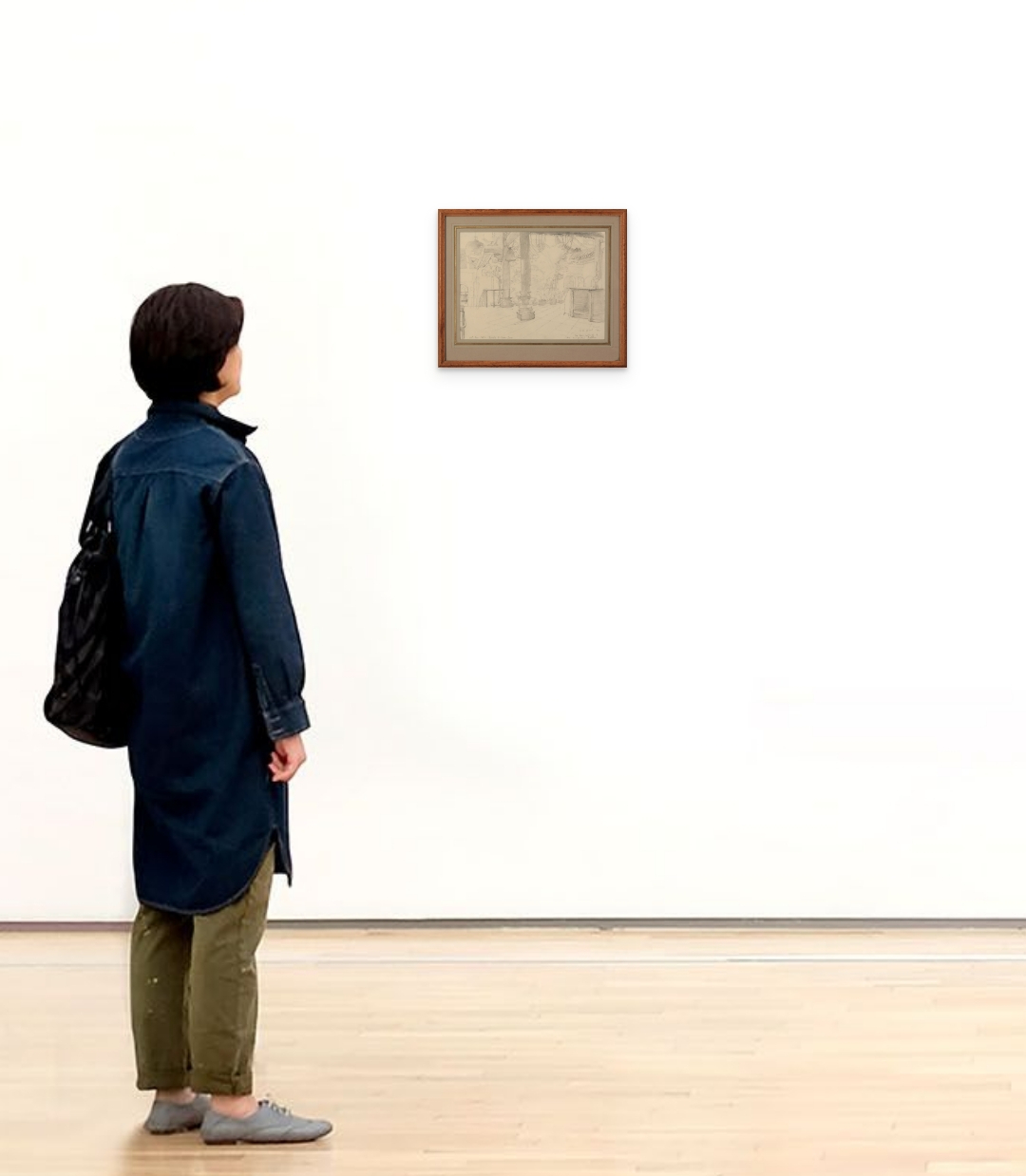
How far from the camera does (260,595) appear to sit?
9.84 ft

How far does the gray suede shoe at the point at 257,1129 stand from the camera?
308 centimetres

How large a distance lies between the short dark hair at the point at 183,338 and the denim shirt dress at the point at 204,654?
0.06 meters

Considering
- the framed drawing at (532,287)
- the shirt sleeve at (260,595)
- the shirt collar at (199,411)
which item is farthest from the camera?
the framed drawing at (532,287)

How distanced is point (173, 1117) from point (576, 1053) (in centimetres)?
68

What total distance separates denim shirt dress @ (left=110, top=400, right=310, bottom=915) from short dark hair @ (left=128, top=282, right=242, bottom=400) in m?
0.06

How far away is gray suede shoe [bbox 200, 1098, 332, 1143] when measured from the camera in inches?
121

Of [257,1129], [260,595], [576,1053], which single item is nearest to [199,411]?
[260,595]

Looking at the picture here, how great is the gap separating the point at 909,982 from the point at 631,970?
0.50m

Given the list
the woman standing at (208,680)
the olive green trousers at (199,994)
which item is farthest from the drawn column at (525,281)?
the olive green trousers at (199,994)

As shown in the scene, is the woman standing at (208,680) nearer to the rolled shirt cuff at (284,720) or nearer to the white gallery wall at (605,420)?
the rolled shirt cuff at (284,720)

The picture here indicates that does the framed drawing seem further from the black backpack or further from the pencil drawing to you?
the black backpack

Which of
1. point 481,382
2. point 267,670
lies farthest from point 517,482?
point 267,670

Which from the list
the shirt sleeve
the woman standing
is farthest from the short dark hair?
the shirt sleeve

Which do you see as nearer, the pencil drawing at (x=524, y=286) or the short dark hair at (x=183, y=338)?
the short dark hair at (x=183, y=338)
